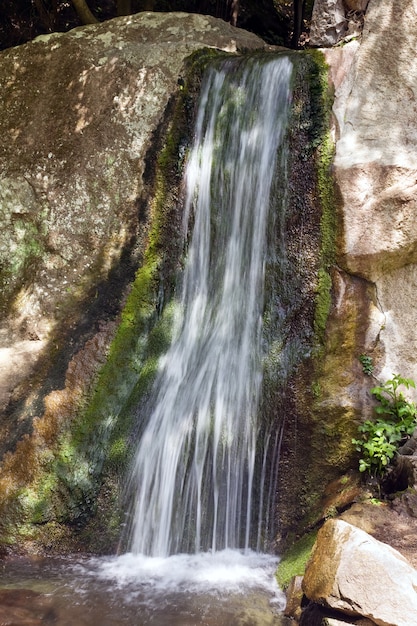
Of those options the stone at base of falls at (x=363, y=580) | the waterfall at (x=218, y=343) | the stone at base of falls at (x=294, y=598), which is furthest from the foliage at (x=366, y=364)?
the stone at base of falls at (x=294, y=598)

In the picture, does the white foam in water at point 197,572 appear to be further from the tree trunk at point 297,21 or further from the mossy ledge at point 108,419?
the tree trunk at point 297,21

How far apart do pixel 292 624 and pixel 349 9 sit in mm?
4820

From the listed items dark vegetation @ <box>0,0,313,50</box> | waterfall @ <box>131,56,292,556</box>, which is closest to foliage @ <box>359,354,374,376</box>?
waterfall @ <box>131,56,292,556</box>

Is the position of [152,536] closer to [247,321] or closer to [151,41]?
[247,321]

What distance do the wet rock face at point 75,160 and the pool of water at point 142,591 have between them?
5.26 feet

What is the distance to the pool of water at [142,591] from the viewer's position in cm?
344

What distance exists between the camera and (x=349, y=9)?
505cm

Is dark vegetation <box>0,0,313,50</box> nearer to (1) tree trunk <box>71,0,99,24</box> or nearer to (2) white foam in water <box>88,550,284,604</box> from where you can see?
(1) tree trunk <box>71,0,99,24</box>

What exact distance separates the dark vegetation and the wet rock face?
2.42m

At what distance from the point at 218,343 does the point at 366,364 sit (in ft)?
3.92

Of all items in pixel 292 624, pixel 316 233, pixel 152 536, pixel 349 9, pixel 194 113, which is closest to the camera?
pixel 292 624

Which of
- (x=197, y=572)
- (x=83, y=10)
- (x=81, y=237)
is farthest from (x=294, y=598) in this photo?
(x=83, y=10)

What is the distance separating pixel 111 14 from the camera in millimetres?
10203

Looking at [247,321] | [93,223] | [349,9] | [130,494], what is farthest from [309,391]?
[349,9]
